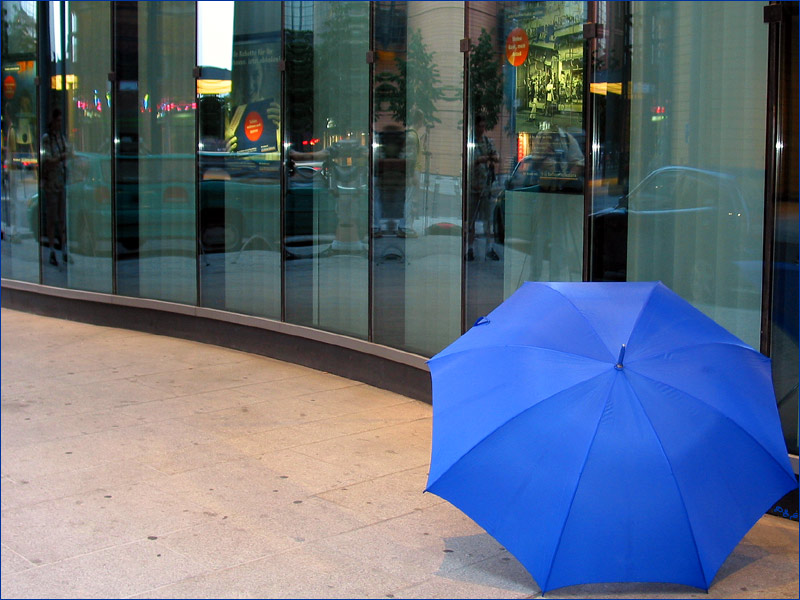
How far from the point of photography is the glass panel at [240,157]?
923cm

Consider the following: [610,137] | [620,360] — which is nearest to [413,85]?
[610,137]

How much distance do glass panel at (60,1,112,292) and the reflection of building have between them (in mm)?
28

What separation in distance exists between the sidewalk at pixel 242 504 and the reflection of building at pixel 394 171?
3.22ft

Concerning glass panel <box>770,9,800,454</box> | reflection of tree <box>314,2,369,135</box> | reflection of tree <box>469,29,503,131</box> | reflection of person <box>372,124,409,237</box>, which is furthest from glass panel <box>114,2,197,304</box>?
glass panel <box>770,9,800,454</box>

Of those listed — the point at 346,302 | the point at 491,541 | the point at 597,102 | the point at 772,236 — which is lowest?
the point at 491,541

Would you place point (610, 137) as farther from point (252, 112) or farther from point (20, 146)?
point (20, 146)

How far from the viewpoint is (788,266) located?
508 cm

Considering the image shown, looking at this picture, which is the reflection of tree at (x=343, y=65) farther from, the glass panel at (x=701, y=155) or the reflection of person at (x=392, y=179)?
the glass panel at (x=701, y=155)

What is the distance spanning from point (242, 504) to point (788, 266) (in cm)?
295

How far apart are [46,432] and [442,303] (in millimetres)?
2873

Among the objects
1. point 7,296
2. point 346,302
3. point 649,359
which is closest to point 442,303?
point 346,302

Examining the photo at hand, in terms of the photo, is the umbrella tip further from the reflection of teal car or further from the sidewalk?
the reflection of teal car

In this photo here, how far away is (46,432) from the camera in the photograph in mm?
6496

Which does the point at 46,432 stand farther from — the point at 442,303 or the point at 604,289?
the point at 604,289
